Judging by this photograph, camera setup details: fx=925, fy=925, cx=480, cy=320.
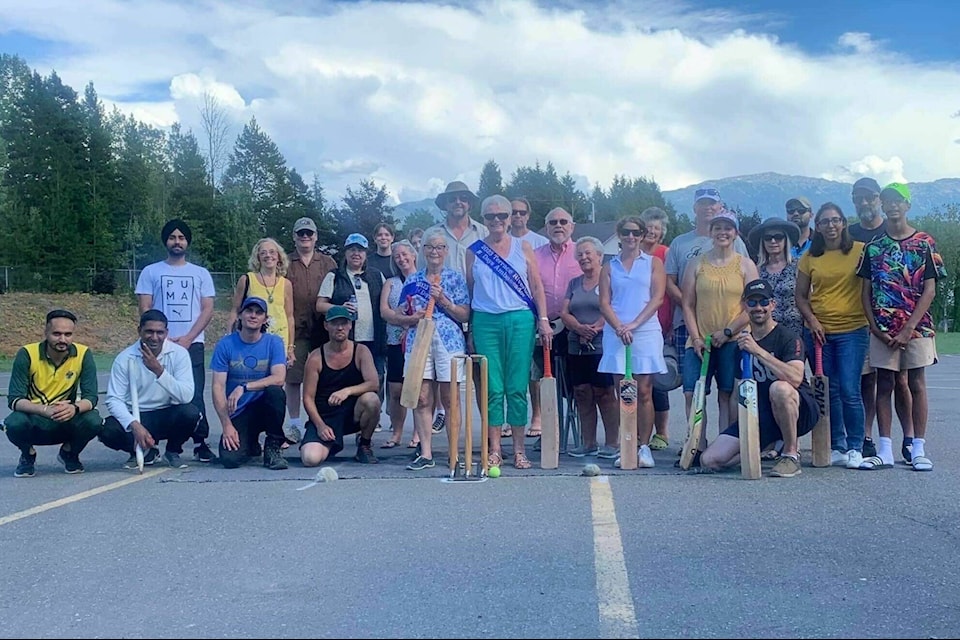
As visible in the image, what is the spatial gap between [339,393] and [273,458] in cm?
74

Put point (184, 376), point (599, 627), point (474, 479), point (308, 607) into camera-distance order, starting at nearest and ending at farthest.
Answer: point (599, 627) → point (308, 607) → point (474, 479) → point (184, 376)

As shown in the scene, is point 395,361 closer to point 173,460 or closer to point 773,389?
point 173,460

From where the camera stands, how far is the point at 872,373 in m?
7.35

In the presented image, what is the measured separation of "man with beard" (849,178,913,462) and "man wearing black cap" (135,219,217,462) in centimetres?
542

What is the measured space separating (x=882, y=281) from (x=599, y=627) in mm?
4400

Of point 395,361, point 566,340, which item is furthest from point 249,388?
point 566,340

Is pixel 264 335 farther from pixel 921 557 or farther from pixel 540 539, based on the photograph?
pixel 921 557

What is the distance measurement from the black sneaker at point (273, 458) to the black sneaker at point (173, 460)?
27.1 inches

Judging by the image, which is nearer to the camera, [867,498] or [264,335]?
[867,498]

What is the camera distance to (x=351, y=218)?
4994cm

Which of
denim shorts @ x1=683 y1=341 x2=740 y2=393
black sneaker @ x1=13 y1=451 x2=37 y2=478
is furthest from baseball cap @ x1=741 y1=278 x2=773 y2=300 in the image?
black sneaker @ x1=13 y1=451 x2=37 y2=478

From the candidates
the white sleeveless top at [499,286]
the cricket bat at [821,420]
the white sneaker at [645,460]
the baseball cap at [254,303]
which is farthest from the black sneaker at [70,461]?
the cricket bat at [821,420]

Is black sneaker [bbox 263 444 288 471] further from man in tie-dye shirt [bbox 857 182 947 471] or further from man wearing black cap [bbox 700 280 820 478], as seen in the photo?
man in tie-dye shirt [bbox 857 182 947 471]

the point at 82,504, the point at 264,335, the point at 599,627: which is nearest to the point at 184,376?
the point at 264,335
